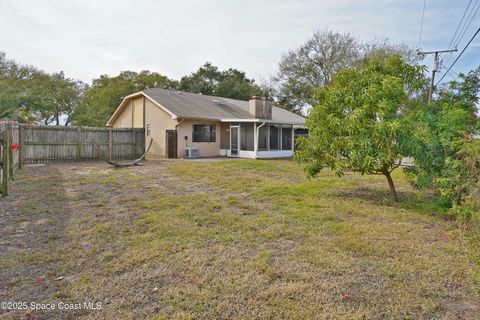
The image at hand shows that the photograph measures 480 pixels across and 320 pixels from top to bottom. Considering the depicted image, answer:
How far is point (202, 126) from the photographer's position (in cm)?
1764

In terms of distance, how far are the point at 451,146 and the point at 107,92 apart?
2995cm

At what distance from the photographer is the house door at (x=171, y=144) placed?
16.4 meters

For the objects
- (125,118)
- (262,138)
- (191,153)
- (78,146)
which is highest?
(125,118)

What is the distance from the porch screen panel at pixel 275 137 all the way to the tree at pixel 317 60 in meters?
8.63

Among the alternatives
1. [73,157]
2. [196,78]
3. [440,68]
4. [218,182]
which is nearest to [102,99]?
[196,78]

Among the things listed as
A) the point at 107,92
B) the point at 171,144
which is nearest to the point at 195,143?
the point at 171,144

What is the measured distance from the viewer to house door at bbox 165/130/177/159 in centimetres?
1636

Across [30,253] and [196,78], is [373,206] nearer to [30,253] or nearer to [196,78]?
[30,253]

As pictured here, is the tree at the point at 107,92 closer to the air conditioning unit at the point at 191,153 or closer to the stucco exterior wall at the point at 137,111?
the stucco exterior wall at the point at 137,111

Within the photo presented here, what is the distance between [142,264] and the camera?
3.44m

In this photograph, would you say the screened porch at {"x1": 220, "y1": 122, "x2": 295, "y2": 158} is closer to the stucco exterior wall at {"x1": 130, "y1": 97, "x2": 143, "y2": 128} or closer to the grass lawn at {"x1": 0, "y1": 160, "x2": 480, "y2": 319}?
the stucco exterior wall at {"x1": 130, "y1": 97, "x2": 143, "y2": 128}

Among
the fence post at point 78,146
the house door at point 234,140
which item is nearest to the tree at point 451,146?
the house door at point 234,140

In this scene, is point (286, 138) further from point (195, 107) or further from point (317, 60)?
point (317, 60)

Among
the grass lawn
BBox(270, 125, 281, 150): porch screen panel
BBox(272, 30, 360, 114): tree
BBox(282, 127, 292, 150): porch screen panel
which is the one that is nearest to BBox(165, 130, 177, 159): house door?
BBox(270, 125, 281, 150): porch screen panel
